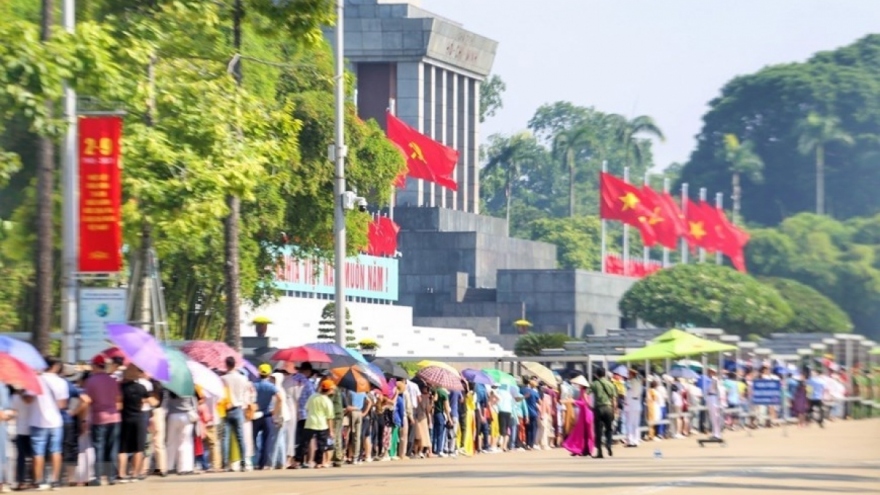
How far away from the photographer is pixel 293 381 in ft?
99.0

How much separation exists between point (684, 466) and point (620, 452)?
7666 millimetres

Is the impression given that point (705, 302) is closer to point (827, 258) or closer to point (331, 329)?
point (827, 258)

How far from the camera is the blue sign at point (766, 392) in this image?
163 feet

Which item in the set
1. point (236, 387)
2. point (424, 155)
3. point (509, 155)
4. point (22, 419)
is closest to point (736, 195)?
point (509, 155)

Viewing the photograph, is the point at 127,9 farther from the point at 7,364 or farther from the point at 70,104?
the point at 7,364

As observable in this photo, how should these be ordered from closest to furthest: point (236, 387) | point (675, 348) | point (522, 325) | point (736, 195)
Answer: point (236, 387) < point (675, 348) < point (522, 325) < point (736, 195)

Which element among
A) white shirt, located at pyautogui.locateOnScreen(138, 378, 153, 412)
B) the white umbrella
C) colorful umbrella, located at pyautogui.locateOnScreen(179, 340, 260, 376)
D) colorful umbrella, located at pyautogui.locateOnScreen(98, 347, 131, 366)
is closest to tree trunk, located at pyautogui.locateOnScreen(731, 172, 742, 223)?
colorful umbrella, located at pyautogui.locateOnScreen(179, 340, 260, 376)

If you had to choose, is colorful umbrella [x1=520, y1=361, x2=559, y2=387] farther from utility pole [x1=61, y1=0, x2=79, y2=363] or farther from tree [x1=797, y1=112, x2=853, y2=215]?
tree [x1=797, y1=112, x2=853, y2=215]

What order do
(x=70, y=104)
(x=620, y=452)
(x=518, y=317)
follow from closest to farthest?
(x=70, y=104), (x=620, y=452), (x=518, y=317)

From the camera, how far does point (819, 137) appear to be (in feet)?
432

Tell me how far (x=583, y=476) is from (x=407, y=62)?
7651 centimetres

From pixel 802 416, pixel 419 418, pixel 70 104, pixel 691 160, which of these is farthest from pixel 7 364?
pixel 691 160

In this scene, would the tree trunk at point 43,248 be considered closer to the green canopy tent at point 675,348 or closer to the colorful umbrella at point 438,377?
the colorful umbrella at point 438,377

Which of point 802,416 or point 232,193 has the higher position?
point 232,193
